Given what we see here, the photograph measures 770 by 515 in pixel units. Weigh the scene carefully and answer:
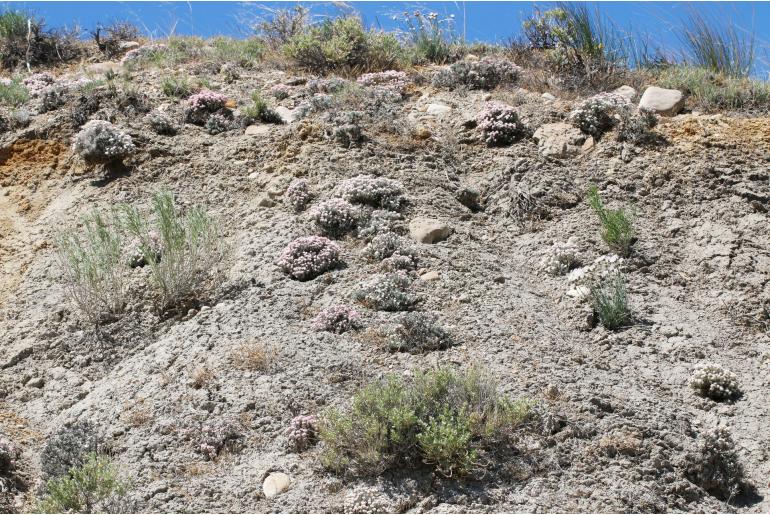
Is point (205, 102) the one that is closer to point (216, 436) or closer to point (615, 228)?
point (615, 228)

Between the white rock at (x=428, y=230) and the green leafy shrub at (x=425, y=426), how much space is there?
2791mm

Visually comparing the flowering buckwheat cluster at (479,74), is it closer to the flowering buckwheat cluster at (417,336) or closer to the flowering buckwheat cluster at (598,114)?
the flowering buckwheat cluster at (598,114)

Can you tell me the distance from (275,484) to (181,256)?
310 cm

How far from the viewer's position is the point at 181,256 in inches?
310

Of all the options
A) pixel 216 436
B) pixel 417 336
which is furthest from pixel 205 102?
pixel 216 436

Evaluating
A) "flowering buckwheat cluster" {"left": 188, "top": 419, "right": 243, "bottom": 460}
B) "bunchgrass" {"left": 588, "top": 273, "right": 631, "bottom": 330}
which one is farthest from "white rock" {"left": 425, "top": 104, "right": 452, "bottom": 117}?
"flowering buckwheat cluster" {"left": 188, "top": 419, "right": 243, "bottom": 460}

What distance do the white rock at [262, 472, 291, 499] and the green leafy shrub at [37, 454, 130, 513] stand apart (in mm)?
850

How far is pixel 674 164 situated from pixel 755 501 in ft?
15.1

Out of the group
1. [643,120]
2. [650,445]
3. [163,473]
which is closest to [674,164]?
[643,120]

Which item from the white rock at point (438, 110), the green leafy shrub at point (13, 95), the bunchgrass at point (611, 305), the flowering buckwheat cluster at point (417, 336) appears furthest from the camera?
the green leafy shrub at point (13, 95)

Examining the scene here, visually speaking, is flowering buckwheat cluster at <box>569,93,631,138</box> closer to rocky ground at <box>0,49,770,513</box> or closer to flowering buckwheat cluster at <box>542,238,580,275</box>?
rocky ground at <box>0,49,770,513</box>

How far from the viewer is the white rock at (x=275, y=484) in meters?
5.35

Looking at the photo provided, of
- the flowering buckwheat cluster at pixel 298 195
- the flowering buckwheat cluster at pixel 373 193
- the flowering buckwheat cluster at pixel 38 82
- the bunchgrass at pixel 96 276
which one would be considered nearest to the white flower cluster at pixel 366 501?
the bunchgrass at pixel 96 276

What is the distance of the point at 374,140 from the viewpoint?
396 inches
